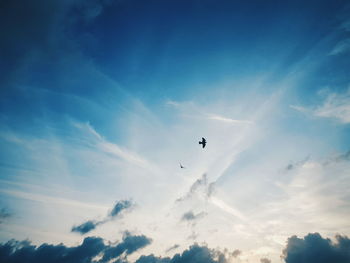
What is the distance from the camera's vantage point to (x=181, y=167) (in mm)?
113500

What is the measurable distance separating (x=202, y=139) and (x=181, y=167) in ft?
28.7

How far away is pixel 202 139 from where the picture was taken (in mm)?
114875
